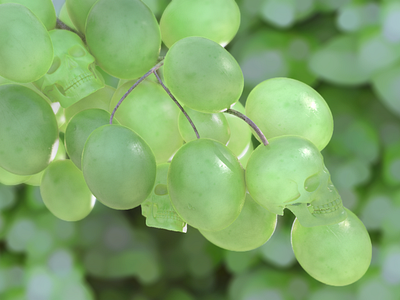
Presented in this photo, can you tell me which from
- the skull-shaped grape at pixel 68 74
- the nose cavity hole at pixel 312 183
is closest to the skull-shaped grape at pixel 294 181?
the nose cavity hole at pixel 312 183

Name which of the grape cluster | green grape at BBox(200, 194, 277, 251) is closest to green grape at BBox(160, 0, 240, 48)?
the grape cluster

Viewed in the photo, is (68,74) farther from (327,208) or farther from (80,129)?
(327,208)

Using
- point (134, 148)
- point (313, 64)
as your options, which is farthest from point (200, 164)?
point (313, 64)

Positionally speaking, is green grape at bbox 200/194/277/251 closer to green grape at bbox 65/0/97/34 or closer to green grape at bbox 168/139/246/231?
green grape at bbox 168/139/246/231

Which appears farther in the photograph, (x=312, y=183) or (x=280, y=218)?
(x=280, y=218)

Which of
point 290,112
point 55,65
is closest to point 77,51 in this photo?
point 55,65

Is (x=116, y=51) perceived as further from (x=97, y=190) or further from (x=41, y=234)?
(x=41, y=234)
